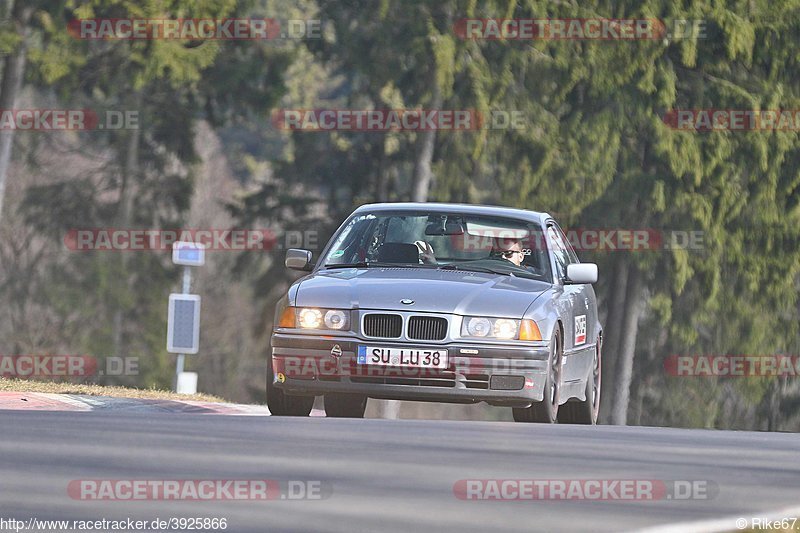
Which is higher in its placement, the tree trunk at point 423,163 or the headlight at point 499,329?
the tree trunk at point 423,163

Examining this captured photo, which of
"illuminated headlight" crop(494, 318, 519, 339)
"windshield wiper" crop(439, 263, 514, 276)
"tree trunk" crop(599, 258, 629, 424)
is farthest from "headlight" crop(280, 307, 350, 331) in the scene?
"tree trunk" crop(599, 258, 629, 424)

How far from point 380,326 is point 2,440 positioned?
3620mm

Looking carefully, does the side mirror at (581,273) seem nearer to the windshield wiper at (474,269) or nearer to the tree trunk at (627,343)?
the windshield wiper at (474,269)

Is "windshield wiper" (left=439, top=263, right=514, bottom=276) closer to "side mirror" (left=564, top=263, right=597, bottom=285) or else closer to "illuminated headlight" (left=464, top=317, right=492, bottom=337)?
"side mirror" (left=564, top=263, right=597, bottom=285)

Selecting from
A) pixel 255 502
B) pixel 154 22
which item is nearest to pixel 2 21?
pixel 154 22

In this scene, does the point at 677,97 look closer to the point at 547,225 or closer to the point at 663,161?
the point at 663,161

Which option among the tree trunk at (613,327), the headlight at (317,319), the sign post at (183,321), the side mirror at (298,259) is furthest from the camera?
the tree trunk at (613,327)

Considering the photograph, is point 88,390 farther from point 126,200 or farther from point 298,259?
point 126,200

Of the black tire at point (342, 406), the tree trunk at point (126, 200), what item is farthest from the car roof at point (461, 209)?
the tree trunk at point (126, 200)

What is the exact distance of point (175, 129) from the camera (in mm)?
42875

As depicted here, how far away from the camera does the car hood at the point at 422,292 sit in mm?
13422

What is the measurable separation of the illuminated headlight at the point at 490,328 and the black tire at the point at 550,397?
35cm

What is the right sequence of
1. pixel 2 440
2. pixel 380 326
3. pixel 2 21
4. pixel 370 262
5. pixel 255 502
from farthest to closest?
pixel 2 21 → pixel 370 262 → pixel 380 326 → pixel 2 440 → pixel 255 502

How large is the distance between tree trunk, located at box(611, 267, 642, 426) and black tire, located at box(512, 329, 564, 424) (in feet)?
75.2
